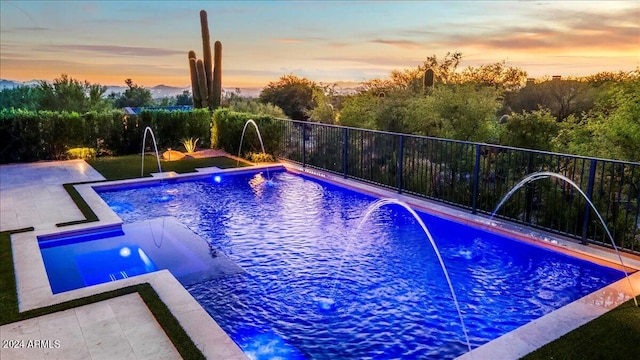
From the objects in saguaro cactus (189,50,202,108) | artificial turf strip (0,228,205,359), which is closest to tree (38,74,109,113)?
saguaro cactus (189,50,202,108)

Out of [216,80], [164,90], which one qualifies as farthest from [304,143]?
[164,90]

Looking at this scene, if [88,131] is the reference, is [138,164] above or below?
below

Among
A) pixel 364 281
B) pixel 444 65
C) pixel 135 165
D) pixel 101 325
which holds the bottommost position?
pixel 364 281

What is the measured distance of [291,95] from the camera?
2577cm

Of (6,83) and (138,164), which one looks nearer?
(138,164)

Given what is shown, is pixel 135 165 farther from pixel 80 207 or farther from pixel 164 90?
pixel 164 90

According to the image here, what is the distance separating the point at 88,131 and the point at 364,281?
9.44 m

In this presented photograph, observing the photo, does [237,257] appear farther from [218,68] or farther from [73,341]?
[218,68]

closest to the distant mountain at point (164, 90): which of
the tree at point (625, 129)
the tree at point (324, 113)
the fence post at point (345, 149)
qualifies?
Result: the tree at point (324, 113)

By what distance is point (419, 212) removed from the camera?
6422 mm

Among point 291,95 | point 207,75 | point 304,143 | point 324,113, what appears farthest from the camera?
point 291,95

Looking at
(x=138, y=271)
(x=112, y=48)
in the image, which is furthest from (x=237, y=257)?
(x=112, y=48)

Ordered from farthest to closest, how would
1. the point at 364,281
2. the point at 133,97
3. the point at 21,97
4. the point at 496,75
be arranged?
the point at 133,97 → the point at 21,97 → the point at 496,75 → the point at 364,281

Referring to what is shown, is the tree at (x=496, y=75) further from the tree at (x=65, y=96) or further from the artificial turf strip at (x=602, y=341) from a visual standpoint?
the tree at (x=65, y=96)
